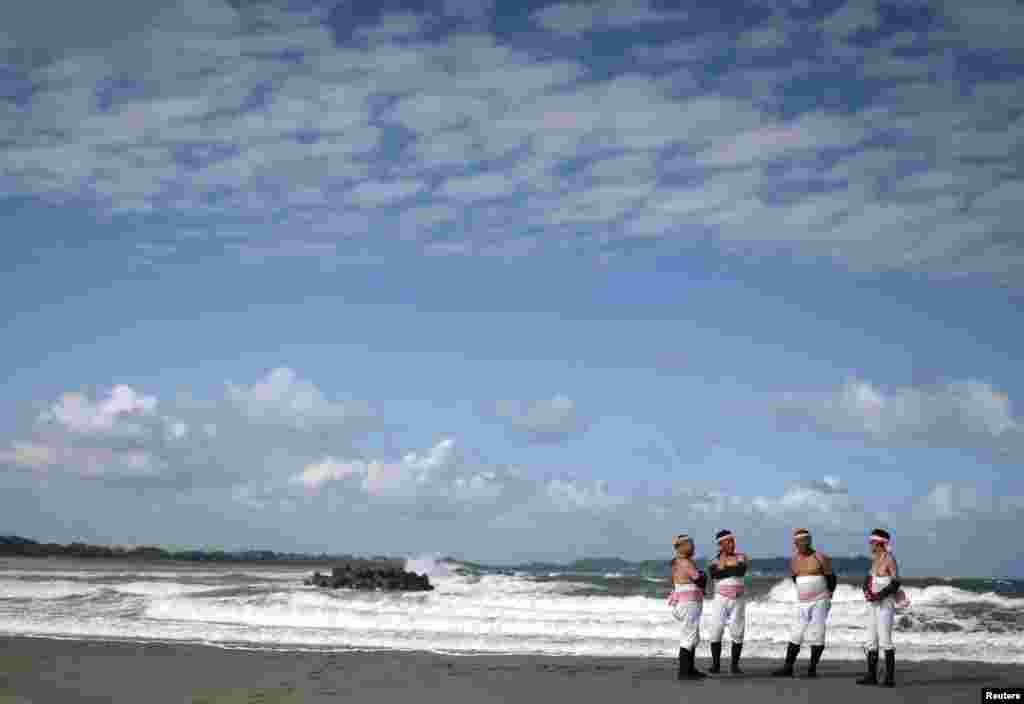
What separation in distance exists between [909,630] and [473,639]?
1099 cm

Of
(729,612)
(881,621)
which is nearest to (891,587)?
(881,621)

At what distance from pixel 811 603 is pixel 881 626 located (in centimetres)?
105

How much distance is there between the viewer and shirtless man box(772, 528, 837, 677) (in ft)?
47.7

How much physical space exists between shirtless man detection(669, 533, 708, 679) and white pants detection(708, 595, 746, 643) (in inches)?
28.3

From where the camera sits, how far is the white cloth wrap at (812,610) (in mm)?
14586

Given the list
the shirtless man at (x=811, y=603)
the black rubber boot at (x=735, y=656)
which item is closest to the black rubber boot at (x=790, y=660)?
the shirtless man at (x=811, y=603)

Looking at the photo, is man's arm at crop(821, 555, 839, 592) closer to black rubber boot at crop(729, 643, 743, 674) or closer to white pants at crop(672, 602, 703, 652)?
black rubber boot at crop(729, 643, 743, 674)

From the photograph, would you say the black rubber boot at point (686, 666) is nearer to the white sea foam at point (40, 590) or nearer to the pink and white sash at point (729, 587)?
the pink and white sash at point (729, 587)

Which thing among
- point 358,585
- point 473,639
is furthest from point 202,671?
point 358,585

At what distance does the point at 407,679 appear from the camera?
13758 millimetres

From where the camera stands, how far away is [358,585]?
41.4m

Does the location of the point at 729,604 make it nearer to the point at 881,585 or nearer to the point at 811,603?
the point at 811,603

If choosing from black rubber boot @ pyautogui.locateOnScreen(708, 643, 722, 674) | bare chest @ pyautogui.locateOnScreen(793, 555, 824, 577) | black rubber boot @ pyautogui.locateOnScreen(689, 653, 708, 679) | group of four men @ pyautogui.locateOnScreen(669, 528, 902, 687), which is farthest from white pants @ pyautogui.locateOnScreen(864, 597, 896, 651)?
black rubber boot @ pyautogui.locateOnScreen(689, 653, 708, 679)

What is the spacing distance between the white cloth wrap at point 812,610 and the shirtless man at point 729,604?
0.83 m
